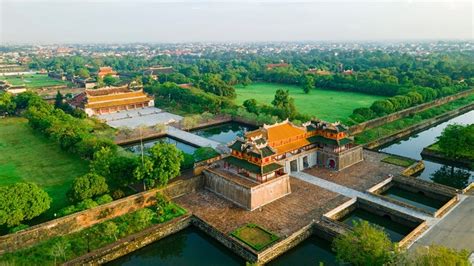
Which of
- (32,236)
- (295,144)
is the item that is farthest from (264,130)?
(32,236)

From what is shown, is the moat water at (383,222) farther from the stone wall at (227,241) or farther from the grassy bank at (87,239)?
the grassy bank at (87,239)

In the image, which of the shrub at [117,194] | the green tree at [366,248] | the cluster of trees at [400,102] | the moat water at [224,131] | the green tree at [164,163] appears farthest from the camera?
the cluster of trees at [400,102]

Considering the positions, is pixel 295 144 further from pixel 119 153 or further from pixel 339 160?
pixel 119 153

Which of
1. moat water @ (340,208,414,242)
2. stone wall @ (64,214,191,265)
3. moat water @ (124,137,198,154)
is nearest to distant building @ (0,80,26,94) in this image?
moat water @ (124,137,198,154)

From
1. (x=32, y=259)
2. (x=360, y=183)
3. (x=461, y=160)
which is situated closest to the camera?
(x=32, y=259)

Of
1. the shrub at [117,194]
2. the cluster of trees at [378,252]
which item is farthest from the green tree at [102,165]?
the cluster of trees at [378,252]
